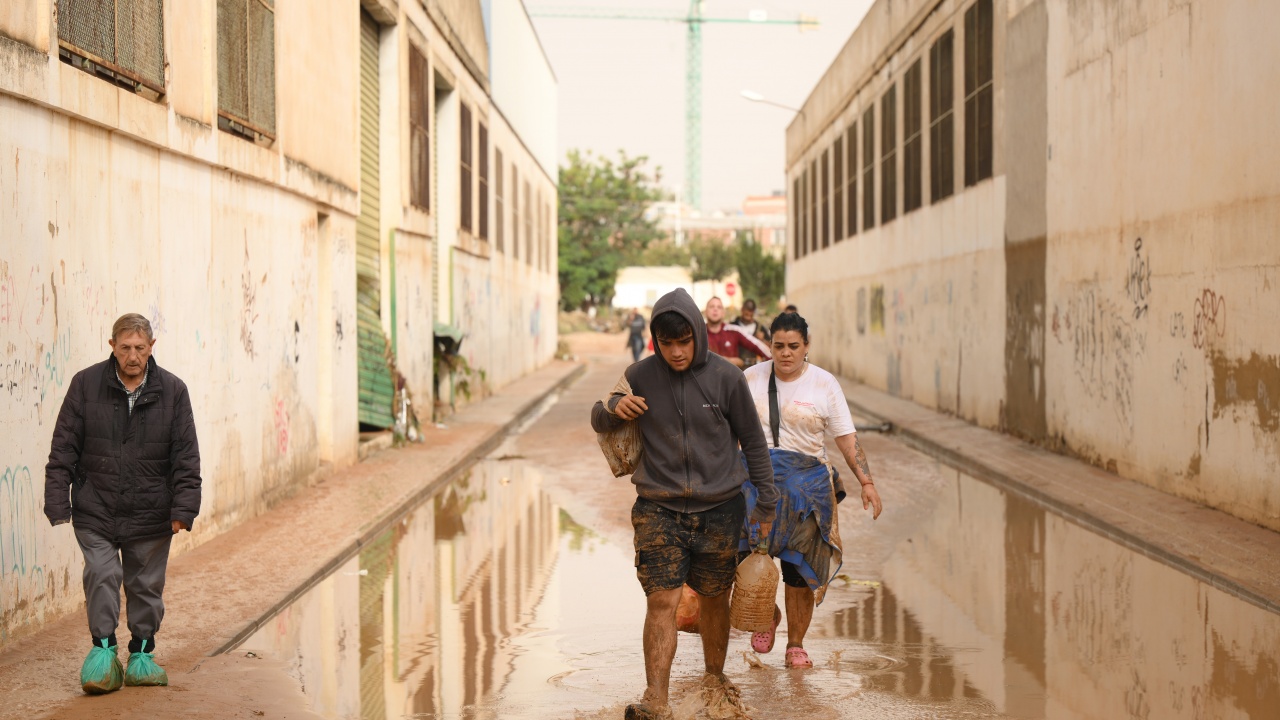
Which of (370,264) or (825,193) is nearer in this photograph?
(370,264)

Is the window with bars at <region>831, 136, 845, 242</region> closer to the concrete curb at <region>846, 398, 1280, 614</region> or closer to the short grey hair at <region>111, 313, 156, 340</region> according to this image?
the concrete curb at <region>846, 398, 1280, 614</region>

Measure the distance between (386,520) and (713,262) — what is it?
81.0 metres

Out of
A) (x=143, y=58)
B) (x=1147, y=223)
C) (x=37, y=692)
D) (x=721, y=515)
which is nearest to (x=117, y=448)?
(x=37, y=692)

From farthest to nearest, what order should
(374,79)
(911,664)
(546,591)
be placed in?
(374,79), (546,591), (911,664)

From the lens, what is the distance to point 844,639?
24.6ft

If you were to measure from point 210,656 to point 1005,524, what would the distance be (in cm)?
693

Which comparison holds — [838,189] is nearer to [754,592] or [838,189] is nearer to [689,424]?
[754,592]

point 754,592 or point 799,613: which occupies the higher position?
point 754,592

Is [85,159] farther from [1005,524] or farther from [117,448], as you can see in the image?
[1005,524]

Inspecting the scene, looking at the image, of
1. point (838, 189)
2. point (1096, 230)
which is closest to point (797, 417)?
point (1096, 230)

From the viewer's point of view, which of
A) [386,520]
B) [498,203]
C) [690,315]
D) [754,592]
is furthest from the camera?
[498,203]

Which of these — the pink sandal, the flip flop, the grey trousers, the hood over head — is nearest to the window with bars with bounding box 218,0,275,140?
the grey trousers

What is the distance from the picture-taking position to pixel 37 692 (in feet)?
20.6

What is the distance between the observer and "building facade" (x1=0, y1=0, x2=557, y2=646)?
7.57 meters
